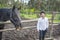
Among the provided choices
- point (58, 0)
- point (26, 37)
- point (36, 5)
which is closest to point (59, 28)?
point (26, 37)

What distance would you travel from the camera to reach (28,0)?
2100cm

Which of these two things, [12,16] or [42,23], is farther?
[12,16]

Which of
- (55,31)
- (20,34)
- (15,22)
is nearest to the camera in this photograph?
(15,22)

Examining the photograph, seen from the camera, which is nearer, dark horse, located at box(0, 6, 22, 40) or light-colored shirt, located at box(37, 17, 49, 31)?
light-colored shirt, located at box(37, 17, 49, 31)

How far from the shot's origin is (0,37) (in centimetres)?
641

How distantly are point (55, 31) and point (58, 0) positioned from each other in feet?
42.9

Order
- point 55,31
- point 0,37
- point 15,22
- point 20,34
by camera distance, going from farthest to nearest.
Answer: point 55,31 → point 20,34 → point 0,37 → point 15,22

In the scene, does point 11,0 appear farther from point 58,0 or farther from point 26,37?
point 26,37

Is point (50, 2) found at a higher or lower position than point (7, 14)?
lower

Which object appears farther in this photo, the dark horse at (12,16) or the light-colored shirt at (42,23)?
the dark horse at (12,16)

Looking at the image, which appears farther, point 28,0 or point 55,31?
point 28,0

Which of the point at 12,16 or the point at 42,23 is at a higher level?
the point at 12,16

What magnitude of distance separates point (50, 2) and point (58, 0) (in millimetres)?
885

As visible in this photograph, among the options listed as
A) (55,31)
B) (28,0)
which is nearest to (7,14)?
(55,31)
